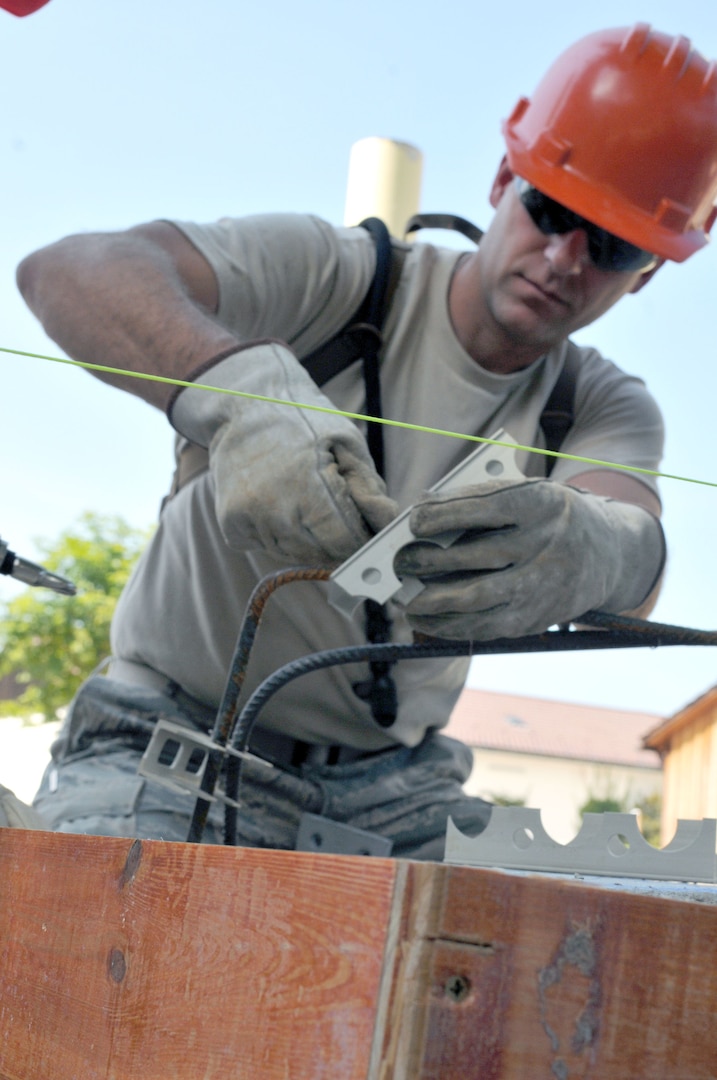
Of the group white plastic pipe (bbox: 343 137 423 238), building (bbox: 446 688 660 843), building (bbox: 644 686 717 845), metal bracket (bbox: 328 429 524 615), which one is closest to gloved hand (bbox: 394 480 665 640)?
metal bracket (bbox: 328 429 524 615)

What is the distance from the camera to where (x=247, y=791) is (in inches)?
75.4

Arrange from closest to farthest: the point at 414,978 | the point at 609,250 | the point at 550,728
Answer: the point at 414,978, the point at 609,250, the point at 550,728

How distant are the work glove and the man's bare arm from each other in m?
0.61

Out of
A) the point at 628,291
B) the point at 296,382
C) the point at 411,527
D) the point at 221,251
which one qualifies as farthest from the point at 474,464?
the point at 628,291

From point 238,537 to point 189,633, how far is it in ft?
1.82

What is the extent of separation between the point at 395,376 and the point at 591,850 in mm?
1230

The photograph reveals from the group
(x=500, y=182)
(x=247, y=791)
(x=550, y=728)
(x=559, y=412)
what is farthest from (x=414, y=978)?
(x=550, y=728)

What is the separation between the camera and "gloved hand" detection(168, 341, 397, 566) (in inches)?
51.2

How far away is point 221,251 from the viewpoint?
5.99 ft

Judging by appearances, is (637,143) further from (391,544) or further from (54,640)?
(54,640)

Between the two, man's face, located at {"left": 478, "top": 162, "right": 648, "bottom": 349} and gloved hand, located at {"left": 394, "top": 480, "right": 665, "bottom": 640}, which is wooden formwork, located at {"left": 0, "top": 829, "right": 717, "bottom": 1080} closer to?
gloved hand, located at {"left": 394, "top": 480, "right": 665, "bottom": 640}

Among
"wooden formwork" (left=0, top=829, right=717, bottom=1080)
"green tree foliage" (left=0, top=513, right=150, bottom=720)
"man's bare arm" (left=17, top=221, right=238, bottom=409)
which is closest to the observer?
"wooden formwork" (left=0, top=829, right=717, bottom=1080)

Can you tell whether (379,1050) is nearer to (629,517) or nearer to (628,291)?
(629,517)

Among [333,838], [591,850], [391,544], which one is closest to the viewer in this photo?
[591,850]
